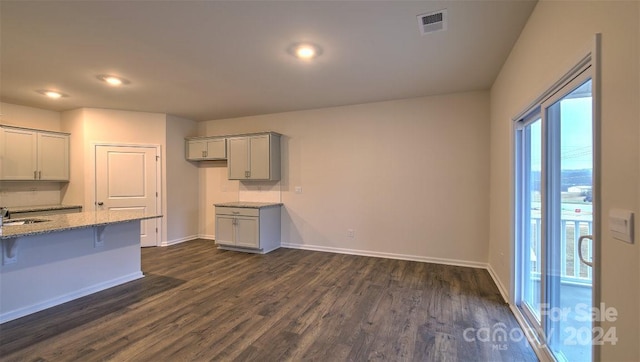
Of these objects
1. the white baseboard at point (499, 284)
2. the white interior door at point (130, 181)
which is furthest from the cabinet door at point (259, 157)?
the white baseboard at point (499, 284)

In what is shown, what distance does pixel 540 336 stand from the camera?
2164 mm

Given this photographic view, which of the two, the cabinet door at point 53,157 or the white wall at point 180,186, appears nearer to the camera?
the cabinet door at point 53,157

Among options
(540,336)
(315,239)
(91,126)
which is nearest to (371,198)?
(315,239)

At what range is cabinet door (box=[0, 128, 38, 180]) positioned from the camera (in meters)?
4.50

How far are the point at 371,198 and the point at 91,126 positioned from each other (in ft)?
16.6

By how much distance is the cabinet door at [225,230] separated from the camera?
5.14 metres

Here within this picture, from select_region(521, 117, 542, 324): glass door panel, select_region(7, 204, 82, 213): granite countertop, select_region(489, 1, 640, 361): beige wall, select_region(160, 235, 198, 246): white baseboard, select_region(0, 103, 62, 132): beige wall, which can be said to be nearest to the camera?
select_region(489, 1, 640, 361): beige wall

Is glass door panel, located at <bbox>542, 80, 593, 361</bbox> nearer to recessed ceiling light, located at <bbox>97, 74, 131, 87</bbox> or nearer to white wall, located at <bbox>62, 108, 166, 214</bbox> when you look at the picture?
recessed ceiling light, located at <bbox>97, 74, 131, 87</bbox>

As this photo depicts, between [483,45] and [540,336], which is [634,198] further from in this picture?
[483,45]

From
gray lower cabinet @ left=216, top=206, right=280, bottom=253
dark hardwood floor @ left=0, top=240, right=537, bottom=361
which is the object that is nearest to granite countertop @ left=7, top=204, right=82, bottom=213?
dark hardwood floor @ left=0, top=240, right=537, bottom=361

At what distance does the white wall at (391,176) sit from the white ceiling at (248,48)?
1.42ft

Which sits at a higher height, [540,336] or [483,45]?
[483,45]

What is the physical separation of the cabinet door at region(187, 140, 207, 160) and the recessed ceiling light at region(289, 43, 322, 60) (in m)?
3.56

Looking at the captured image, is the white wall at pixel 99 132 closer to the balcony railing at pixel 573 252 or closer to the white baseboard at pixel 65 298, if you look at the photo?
the white baseboard at pixel 65 298
